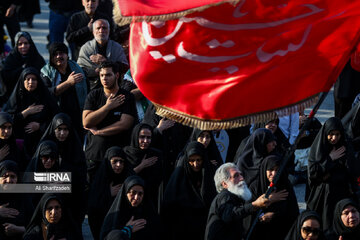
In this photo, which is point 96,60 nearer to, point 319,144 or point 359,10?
point 319,144

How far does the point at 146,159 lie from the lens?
9.17 meters

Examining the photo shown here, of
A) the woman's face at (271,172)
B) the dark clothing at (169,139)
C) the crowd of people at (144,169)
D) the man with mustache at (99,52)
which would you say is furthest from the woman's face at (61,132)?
the woman's face at (271,172)

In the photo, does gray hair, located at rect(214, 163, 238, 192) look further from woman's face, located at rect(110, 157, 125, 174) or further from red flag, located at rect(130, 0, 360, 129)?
red flag, located at rect(130, 0, 360, 129)

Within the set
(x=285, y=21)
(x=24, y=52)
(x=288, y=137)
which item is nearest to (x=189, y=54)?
(x=285, y=21)

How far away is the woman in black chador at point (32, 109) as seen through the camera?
9.73 m

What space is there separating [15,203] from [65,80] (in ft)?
7.46

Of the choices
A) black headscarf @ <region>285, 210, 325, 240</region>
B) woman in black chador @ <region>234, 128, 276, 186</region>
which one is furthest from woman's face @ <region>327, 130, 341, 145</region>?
black headscarf @ <region>285, 210, 325, 240</region>

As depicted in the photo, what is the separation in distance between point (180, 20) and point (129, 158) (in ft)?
11.5

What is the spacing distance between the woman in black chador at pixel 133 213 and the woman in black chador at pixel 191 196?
1.58 ft

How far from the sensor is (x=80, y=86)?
1034 cm

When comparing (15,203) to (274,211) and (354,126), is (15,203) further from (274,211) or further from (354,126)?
(354,126)

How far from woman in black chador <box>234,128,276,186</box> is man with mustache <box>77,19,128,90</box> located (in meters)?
2.27


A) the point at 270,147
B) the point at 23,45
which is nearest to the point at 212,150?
the point at 270,147

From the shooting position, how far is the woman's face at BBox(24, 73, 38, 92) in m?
9.72
